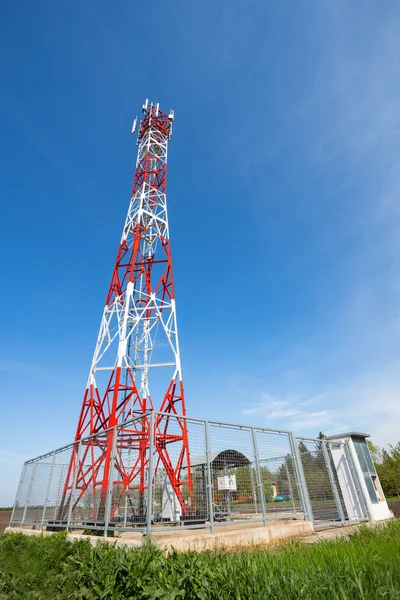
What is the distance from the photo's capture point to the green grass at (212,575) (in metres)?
2.17

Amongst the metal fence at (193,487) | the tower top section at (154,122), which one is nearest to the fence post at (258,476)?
the metal fence at (193,487)

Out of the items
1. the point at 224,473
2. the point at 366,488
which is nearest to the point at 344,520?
the point at 366,488

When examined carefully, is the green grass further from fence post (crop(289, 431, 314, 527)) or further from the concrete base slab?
fence post (crop(289, 431, 314, 527))

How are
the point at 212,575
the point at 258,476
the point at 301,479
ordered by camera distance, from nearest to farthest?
the point at 212,575 < the point at 258,476 < the point at 301,479

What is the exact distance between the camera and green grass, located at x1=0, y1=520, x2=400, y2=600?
217 cm

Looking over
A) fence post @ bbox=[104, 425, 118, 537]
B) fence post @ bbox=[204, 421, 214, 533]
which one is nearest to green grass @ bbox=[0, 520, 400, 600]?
fence post @ bbox=[104, 425, 118, 537]

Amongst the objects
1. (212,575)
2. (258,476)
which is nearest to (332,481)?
(258,476)

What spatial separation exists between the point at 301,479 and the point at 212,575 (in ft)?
17.9

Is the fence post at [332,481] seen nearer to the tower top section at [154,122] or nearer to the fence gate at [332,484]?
the fence gate at [332,484]

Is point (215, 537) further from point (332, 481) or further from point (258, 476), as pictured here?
point (332, 481)

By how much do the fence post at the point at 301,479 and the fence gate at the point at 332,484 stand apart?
26 cm

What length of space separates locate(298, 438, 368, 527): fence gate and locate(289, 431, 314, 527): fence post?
10.0 inches

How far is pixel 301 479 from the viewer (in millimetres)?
7371

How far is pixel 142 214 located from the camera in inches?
583
